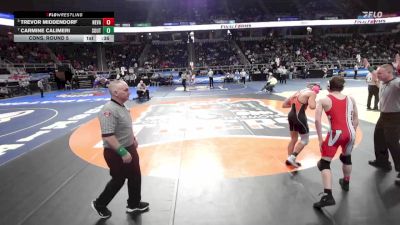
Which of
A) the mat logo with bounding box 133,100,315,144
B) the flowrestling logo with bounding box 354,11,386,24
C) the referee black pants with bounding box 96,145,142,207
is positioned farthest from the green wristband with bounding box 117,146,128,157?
the flowrestling logo with bounding box 354,11,386,24

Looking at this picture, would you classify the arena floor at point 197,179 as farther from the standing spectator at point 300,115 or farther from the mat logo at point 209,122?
the standing spectator at point 300,115

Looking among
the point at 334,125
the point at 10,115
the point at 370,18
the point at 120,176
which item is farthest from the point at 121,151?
the point at 370,18

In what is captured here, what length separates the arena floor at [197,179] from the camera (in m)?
4.31

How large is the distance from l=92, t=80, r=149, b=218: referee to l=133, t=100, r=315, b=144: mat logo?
4.31 m

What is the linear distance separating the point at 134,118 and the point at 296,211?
30.3 ft

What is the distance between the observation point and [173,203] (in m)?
4.77

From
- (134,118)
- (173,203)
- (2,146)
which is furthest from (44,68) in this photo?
(173,203)

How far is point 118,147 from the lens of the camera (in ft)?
12.6

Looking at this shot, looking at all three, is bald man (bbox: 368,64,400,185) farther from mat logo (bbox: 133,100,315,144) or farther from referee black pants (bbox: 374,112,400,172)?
mat logo (bbox: 133,100,315,144)

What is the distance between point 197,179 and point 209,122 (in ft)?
18.0

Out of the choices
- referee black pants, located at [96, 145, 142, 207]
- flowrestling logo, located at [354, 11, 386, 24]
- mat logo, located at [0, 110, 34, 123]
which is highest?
flowrestling logo, located at [354, 11, 386, 24]

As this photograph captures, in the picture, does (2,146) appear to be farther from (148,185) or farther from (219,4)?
(219,4)

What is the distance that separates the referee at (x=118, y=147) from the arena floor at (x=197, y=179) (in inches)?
10.1

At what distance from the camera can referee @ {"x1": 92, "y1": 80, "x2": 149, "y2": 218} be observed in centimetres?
387
